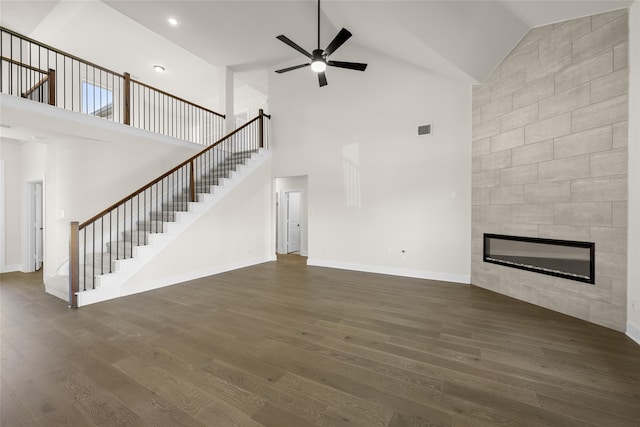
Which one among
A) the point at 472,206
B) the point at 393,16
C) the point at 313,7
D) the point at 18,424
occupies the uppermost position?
the point at 313,7

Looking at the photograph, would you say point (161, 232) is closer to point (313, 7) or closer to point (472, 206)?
point (313, 7)

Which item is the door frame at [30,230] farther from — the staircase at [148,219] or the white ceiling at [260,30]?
the white ceiling at [260,30]

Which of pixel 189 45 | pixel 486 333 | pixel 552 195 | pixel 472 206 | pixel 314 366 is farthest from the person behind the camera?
pixel 189 45

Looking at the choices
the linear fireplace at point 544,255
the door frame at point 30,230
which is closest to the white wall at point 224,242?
the door frame at point 30,230

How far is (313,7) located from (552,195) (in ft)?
16.4

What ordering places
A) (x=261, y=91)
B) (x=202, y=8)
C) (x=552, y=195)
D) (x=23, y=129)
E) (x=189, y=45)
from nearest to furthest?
(x=552, y=195)
(x=23, y=129)
(x=202, y=8)
(x=189, y=45)
(x=261, y=91)

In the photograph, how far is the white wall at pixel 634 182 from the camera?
2.75 meters

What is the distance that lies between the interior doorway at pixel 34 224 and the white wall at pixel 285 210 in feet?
18.9

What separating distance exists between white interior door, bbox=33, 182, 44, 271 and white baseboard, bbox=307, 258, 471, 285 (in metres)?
6.36

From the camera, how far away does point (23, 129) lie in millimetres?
4180

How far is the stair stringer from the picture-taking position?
394cm

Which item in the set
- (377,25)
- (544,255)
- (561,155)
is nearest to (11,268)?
(377,25)

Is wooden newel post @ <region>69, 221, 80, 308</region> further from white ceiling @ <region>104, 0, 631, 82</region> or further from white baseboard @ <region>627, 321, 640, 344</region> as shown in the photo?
white baseboard @ <region>627, 321, 640, 344</region>

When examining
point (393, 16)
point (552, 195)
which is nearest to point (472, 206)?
point (552, 195)
